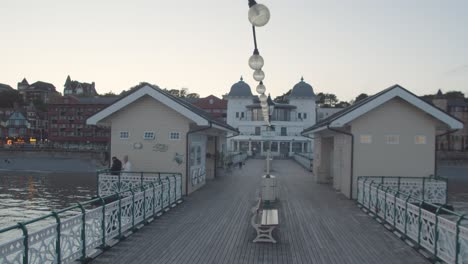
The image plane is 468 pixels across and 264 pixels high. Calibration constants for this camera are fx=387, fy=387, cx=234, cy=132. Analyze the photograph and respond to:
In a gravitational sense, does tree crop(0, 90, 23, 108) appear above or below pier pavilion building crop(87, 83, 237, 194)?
above

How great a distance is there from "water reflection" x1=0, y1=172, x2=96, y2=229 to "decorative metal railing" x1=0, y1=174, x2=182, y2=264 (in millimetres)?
12655

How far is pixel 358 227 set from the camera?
10805mm

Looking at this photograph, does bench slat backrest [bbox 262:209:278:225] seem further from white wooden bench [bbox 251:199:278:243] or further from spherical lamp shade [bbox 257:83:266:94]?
spherical lamp shade [bbox 257:83:266:94]

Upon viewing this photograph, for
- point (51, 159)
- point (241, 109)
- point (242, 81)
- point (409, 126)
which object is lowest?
point (51, 159)

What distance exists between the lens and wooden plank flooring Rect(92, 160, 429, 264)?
7.94 meters

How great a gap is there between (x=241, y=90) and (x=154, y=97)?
54752 millimetres

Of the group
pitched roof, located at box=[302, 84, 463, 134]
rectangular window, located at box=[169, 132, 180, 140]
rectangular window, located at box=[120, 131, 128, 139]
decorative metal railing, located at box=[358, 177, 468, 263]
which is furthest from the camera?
rectangular window, located at box=[120, 131, 128, 139]

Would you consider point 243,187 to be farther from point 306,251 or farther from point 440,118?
point 306,251

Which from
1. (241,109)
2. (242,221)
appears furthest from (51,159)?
(242,221)

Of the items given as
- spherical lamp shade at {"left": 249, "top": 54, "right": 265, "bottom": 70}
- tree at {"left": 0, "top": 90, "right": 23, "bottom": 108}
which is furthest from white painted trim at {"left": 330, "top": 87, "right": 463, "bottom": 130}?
tree at {"left": 0, "top": 90, "right": 23, "bottom": 108}

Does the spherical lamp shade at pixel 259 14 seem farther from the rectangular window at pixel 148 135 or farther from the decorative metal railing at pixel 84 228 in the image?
the rectangular window at pixel 148 135

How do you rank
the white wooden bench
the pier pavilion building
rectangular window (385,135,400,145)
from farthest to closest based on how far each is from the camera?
the pier pavilion building < rectangular window (385,135,400,145) < the white wooden bench

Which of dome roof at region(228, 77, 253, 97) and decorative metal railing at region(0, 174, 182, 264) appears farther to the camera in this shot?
dome roof at region(228, 77, 253, 97)

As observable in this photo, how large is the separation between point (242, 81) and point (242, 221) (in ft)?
205
